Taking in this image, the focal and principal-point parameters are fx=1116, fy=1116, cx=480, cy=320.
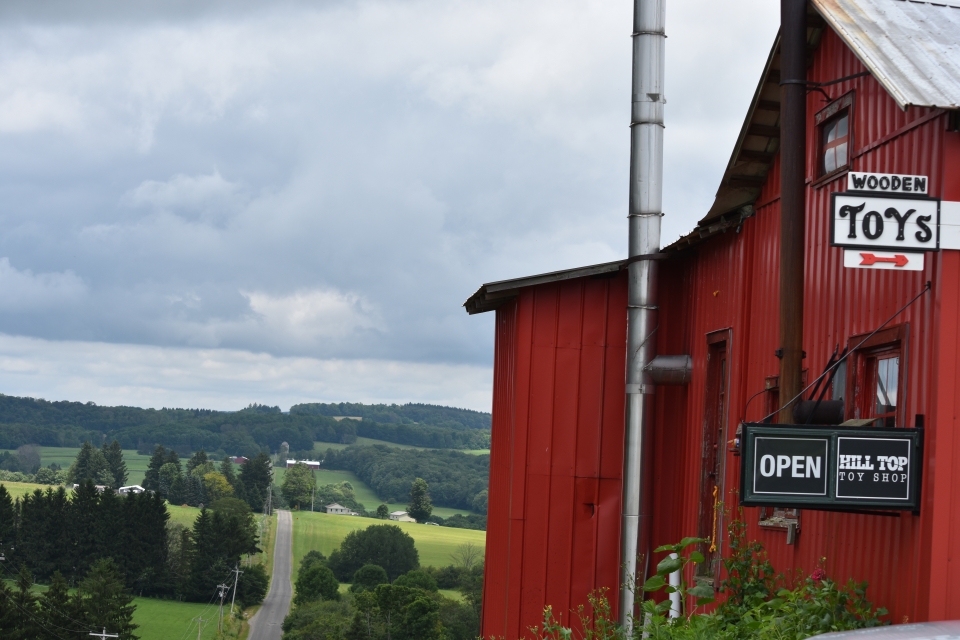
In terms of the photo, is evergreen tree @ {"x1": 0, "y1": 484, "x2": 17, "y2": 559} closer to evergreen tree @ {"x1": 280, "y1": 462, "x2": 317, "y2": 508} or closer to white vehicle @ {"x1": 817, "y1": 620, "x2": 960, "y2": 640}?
evergreen tree @ {"x1": 280, "y1": 462, "x2": 317, "y2": 508}

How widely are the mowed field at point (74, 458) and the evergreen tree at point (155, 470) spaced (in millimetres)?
2738

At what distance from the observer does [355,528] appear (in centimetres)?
12306

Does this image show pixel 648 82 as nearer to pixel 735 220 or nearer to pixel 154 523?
pixel 735 220

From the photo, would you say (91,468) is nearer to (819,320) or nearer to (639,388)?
(639,388)

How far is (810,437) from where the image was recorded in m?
7.44

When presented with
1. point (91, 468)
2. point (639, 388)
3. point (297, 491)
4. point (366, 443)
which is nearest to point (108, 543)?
point (297, 491)

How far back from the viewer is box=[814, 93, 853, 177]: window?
9086 mm

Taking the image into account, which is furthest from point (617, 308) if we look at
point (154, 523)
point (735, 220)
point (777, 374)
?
point (154, 523)

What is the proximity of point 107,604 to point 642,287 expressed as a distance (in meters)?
76.4

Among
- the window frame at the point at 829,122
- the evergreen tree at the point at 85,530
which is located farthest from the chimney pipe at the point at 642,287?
the evergreen tree at the point at 85,530

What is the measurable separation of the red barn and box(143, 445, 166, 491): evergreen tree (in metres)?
141

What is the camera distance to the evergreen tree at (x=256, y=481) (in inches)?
5566

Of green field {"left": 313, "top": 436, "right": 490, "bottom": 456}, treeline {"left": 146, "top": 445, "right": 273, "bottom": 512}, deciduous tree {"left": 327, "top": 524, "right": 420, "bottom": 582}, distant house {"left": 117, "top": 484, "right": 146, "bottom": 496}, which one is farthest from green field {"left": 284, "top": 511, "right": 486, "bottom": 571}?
green field {"left": 313, "top": 436, "right": 490, "bottom": 456}

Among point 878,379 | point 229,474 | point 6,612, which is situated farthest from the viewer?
point 229,474
